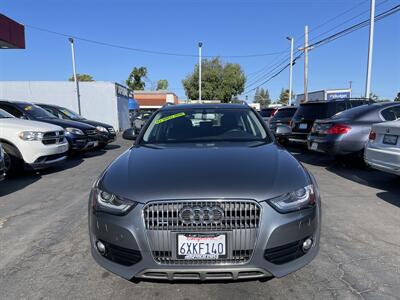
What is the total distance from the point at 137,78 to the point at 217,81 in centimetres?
2676

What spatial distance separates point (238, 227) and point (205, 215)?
24 centimetres

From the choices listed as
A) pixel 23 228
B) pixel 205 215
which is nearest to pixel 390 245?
pixel 205 215

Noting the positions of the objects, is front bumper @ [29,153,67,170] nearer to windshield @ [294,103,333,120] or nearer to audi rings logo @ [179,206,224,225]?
audi rings logo @ [179,206,224,225]

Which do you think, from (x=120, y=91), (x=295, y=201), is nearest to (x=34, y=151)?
(x=295, y=201)

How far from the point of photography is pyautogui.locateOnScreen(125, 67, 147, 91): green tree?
72875 millimetres

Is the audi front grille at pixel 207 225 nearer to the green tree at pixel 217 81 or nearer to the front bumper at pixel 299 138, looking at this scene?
the front bumper at pixel 299 138

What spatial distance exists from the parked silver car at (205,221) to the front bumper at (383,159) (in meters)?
3.83

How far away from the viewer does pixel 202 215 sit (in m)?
2.57

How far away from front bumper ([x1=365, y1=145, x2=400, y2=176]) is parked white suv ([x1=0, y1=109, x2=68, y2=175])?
649 centimetres

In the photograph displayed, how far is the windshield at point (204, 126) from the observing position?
13.6 feet

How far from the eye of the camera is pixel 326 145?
8.59 meters

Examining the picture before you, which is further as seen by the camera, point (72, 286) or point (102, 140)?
point (102, 140)

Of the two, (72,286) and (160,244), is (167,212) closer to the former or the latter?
(160,244)

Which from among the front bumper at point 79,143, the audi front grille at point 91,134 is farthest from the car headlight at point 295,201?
the audi front grille at point 91,134
